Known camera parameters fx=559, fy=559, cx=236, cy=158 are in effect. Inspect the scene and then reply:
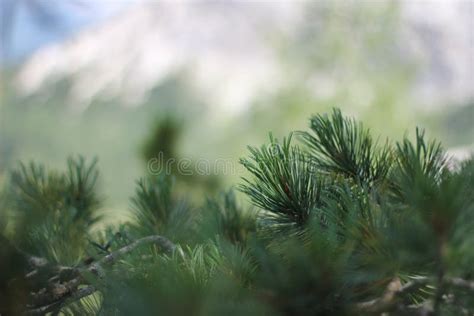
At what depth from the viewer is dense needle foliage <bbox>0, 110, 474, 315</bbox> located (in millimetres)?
237

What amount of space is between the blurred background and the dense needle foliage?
7 centimetres

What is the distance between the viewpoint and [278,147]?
0.36 m

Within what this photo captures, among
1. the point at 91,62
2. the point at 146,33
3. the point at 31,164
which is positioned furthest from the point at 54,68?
the point at 31,164

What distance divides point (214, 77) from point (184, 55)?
2.30 metres

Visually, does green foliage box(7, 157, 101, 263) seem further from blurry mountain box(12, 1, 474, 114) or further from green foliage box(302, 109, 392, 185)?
blurry mountain box(12, 1, 474, 114)

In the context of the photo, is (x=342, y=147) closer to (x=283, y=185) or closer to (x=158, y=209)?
(x=283, y=185)

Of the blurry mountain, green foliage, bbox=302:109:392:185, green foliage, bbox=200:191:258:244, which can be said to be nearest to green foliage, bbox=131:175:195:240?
green foliage, bbox=200:191:258:244

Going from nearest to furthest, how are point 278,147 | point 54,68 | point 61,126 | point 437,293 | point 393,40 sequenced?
point 437,293 → point 278,147 → point 393,40 → point 61,126 → point 54,68

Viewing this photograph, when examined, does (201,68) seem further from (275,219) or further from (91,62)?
(275,219)

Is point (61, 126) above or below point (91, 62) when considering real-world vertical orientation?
below

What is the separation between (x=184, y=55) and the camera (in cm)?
2936

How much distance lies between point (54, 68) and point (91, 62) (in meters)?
2.09

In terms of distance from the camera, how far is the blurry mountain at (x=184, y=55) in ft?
74.0

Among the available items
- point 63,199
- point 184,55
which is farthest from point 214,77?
point 63,199
